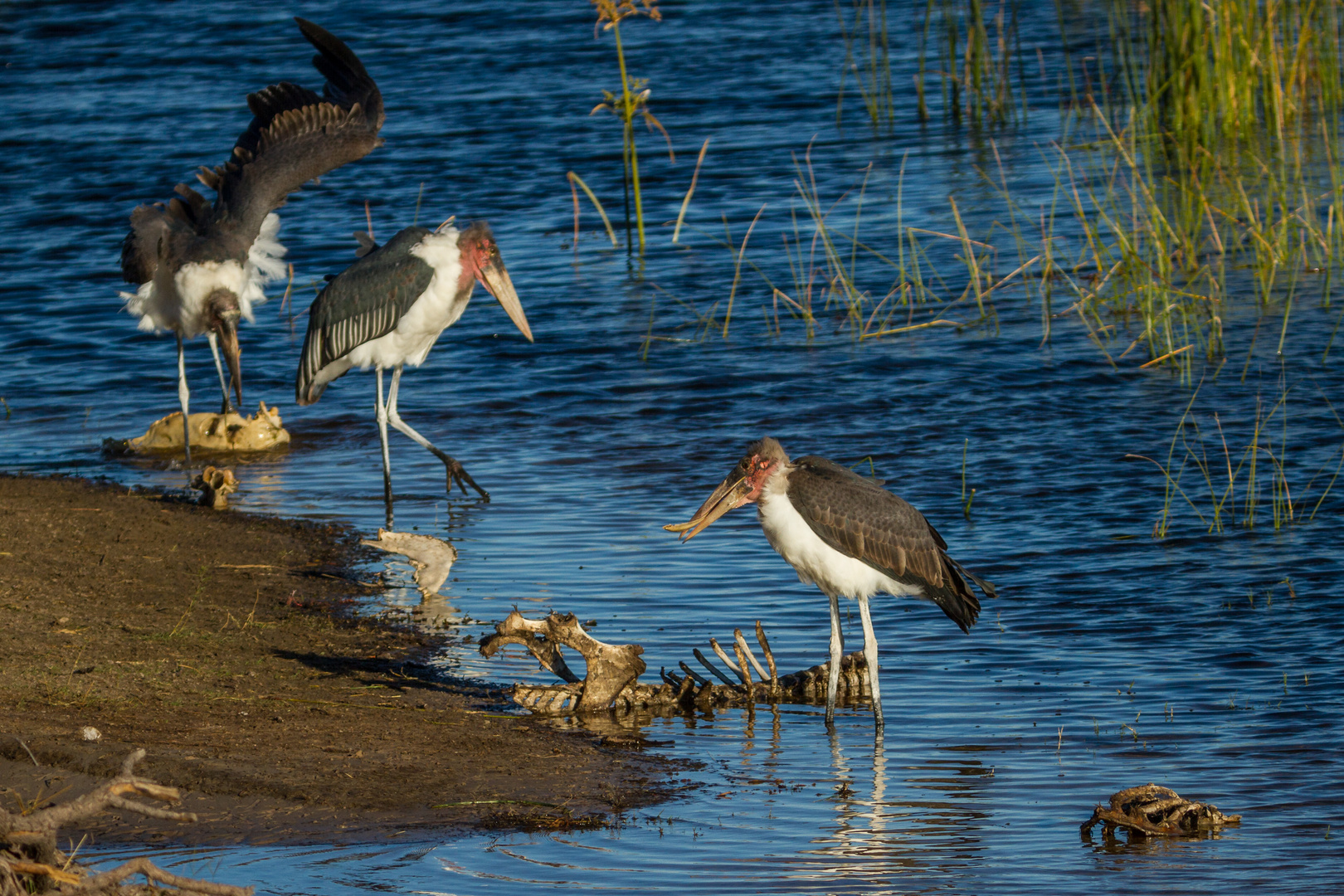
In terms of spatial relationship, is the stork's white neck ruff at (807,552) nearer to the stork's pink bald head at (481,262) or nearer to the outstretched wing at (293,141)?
the stork's pink bald head at (481,262)

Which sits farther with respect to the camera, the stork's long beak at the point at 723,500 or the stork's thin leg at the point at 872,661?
the stork's long beak at the point at 723,500

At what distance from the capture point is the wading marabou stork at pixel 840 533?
613cm

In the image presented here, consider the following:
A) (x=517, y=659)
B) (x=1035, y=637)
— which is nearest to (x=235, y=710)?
(x=517, y=659)

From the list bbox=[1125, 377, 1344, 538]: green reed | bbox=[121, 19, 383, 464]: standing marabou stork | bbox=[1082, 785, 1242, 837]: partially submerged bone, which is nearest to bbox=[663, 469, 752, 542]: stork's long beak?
bbox=[1082, 785, 1242, 837]: partially submerged bone

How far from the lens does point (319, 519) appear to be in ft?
30.0

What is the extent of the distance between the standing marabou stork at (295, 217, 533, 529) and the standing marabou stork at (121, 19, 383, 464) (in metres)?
1.03

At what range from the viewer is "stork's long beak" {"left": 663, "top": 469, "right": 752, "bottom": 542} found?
6246mm

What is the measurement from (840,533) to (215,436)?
19.1 ft

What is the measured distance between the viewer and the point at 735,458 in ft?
33.3

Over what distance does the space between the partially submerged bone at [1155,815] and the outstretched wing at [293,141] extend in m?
6.80

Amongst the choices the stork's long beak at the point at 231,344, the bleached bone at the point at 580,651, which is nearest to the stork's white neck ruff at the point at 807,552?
the bleached bone at the point at 580,651

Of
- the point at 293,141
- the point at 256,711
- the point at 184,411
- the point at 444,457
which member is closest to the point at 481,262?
the point at 444,457

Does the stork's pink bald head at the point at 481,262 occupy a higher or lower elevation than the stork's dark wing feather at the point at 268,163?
lower

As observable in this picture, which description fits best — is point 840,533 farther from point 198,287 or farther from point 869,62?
point 869,62
